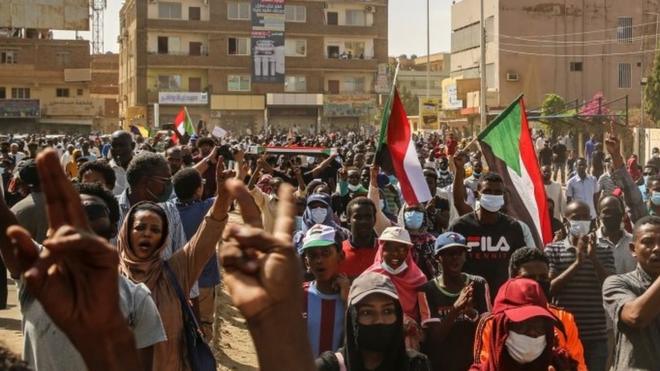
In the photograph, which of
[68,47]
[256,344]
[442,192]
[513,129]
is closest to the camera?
[256,344]

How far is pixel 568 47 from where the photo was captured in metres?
53.3

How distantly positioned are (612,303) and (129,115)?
58.8 m

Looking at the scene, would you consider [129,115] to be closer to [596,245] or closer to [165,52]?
[165,52]

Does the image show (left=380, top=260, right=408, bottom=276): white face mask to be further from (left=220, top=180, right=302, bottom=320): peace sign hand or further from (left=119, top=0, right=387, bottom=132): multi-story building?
(left=119, top=0, right=387, bottom=132): multi-story building

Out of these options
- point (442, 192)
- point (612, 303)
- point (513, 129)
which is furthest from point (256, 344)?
point (442, 192)

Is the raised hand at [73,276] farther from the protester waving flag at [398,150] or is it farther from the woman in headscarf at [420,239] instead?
the protester waving flag at [398,150]

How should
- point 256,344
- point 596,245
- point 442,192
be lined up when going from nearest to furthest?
point 256,344
point 596,245
point 442,192

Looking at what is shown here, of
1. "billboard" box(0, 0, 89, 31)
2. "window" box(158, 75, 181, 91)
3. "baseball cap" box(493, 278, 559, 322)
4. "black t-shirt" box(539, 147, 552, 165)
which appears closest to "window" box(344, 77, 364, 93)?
"window" box(158, 75, 181, 91)

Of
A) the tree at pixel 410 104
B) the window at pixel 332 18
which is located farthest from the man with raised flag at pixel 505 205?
the tree at pixel 410 104

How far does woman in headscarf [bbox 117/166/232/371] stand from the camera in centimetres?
394

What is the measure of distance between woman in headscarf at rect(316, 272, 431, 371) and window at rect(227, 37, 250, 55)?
5851 cm

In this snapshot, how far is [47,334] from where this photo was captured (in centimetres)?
320

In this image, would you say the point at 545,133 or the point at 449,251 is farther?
the point at 545,133

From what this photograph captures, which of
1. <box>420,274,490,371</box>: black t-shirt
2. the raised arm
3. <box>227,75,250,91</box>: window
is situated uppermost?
<box>227,75,250,91</box>: window
